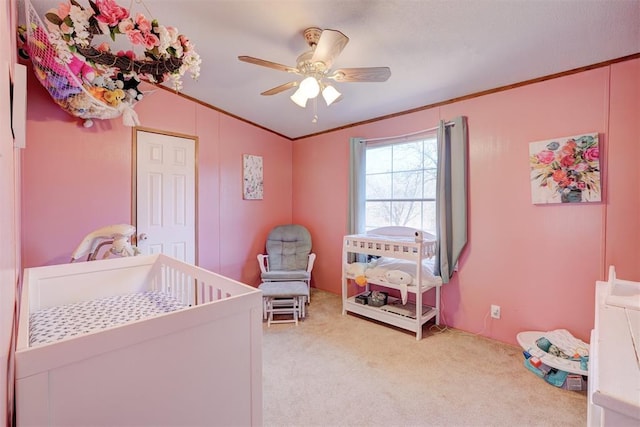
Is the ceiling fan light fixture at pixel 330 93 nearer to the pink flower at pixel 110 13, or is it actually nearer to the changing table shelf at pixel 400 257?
the pink flower at pixel 110 13

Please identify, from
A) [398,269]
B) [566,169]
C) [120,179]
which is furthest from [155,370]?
[566,169]

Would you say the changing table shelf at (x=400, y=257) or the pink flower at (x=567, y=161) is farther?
the changing table shelf at (x=400, y=257)

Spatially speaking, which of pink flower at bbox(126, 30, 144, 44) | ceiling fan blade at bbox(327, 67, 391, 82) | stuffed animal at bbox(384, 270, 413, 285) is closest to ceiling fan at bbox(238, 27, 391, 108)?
ceiling fan blade at bbox(327, 67, 391, 82)

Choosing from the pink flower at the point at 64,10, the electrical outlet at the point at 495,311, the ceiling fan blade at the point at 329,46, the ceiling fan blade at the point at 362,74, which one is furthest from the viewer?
the electrical outlet at the point at 495,311

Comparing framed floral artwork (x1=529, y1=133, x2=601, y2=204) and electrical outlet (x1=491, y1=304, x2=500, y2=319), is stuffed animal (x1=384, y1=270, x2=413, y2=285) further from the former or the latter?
framed floral artwork (x1=529, y1=133, x2=601, y2=204)

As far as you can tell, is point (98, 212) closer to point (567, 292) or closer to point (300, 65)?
point (300, 65)

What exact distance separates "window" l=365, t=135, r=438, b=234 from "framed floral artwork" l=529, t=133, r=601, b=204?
2.81 feet

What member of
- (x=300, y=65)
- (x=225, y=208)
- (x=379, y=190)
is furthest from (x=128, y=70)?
(x=379, y=190)

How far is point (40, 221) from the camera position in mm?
2408

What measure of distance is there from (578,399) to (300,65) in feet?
8.92

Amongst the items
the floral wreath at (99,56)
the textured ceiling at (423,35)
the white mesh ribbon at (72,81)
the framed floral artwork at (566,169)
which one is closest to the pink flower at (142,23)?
the floral wreath at (99,56)

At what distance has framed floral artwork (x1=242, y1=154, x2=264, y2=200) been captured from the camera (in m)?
3.84

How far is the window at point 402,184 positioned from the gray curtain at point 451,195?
7.4 inches

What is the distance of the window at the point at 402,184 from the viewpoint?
119 inches
